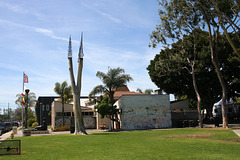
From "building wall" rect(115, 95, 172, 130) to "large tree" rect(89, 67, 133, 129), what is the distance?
7.12ft

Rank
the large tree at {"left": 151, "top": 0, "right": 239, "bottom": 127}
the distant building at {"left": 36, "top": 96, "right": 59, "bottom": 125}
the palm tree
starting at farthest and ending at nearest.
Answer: the distant building at {"left": 36, "top": 96, "right": 59, "bottom": 125}, the palm tree, the large tree at {"left": 151, "top": 0, "right": 239, "bottom": 127}

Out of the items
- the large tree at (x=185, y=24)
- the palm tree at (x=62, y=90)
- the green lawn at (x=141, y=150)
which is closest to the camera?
the green lawn at (x=141, y=150)

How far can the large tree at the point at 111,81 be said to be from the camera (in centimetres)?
3653

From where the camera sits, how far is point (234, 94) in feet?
142

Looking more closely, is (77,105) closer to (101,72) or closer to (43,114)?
(101,72)

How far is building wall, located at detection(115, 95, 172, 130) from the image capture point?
1396 inches

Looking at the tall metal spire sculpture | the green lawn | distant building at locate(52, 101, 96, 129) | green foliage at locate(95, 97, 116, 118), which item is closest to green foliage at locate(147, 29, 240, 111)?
green foliage at locate(95, 97, 116, 118)

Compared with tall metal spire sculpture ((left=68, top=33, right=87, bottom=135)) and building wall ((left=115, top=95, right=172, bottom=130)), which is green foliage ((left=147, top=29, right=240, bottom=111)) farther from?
tall metal spire sculpture ((left=68, top=33, right=87, bottom=135))

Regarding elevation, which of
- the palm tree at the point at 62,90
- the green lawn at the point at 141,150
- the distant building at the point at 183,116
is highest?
the palm tree at the point at 62,90

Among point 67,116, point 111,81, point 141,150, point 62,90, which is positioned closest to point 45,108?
point 67,116

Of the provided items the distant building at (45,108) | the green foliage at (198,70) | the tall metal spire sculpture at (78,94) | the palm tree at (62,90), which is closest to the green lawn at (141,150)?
the tall metal spire sculpture at (78,94)

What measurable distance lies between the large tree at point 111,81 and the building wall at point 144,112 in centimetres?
217

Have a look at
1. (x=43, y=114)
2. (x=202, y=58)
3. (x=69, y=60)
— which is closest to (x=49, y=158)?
(x=69, y=60)

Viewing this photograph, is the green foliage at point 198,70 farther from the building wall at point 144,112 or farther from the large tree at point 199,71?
the building wall at point 144,112
